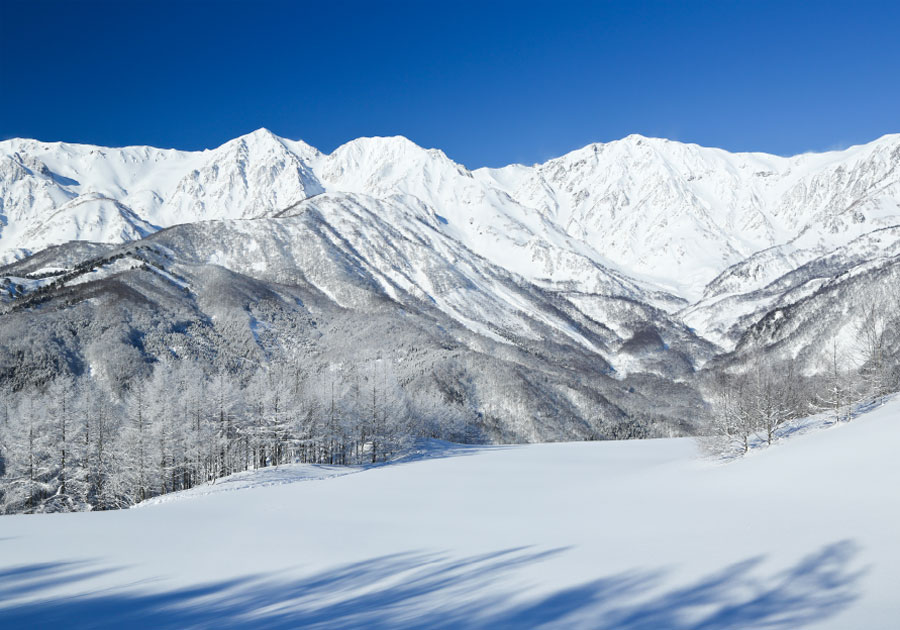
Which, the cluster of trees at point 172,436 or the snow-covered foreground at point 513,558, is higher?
the cluster of trees at point 172,436

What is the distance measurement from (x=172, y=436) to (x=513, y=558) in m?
60.8

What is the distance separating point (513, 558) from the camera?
66.9 feet

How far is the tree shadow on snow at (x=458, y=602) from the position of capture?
549 inches

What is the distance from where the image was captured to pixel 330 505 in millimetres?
37844

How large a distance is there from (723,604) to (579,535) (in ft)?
31.8

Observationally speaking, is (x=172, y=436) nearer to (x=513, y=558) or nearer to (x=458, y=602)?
(x=513, y=558)

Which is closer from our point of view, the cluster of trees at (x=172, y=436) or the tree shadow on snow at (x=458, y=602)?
the tree shadow on snow at (x=458, y=602)

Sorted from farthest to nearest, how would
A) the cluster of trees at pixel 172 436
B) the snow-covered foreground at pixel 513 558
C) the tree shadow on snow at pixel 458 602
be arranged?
the cluster of trees at pixel 172 436, the snow-covered foreground at pixel 513 558, the tree shadow on snow at pixel 458 602

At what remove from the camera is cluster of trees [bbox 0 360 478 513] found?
219 ft

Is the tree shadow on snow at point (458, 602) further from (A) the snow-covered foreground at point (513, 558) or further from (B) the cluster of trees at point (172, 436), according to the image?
(B) the cluster of trees at point (172, 436)

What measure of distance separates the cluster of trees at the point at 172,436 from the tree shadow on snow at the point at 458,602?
54476mm

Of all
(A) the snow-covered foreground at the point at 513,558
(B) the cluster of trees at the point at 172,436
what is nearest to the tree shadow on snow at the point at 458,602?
(A) the snow-covered foreground at the point at 513,558

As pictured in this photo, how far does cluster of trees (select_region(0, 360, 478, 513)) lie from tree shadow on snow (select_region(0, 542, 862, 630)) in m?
54.5

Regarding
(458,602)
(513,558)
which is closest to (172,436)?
(513,558)
